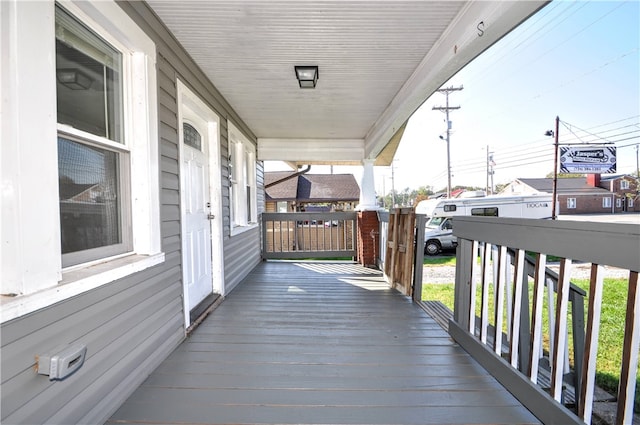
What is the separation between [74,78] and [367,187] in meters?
4.86

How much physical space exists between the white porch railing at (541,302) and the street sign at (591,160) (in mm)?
11274

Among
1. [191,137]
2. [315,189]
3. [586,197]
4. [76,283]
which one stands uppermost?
[315,189]

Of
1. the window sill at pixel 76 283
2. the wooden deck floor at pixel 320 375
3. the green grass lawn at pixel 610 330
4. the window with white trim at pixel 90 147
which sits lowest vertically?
the green grass lawn at pixel 610 330

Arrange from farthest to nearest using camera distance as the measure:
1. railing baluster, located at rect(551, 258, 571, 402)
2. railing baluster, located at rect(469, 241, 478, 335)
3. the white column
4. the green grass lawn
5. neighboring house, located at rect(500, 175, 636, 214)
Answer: neighboring house, located at rect(500, 175, 636, 214), the white column, the green grass lawn, railing baluster, located at rect(469, 241, 478, 335), railing baluster, located at rect(551, 258, 571, 402)

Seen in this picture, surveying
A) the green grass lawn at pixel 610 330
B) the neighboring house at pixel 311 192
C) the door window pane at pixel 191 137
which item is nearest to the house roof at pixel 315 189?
the neighboring house at pixel 311 192

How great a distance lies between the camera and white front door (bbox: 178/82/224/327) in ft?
8.96

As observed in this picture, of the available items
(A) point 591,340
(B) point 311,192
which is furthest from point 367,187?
(B) point 311,192

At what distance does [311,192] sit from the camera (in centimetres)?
1730

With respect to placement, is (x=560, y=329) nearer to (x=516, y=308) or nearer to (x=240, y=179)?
(x=516, y=308)

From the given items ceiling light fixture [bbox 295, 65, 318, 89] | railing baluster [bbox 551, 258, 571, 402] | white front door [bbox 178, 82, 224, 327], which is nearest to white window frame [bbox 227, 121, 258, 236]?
white front door [bbox 178, 82, 224, 327]

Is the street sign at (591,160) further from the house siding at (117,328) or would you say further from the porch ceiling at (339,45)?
the house siding at (117,328)

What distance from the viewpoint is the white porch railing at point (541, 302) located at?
1119mm

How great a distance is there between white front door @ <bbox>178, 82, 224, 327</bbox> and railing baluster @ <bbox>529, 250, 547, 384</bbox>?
2.41 meters

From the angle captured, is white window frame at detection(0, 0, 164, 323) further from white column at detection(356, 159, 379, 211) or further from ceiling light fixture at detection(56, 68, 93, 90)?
white column at detection(356, 159, 379, 211)
